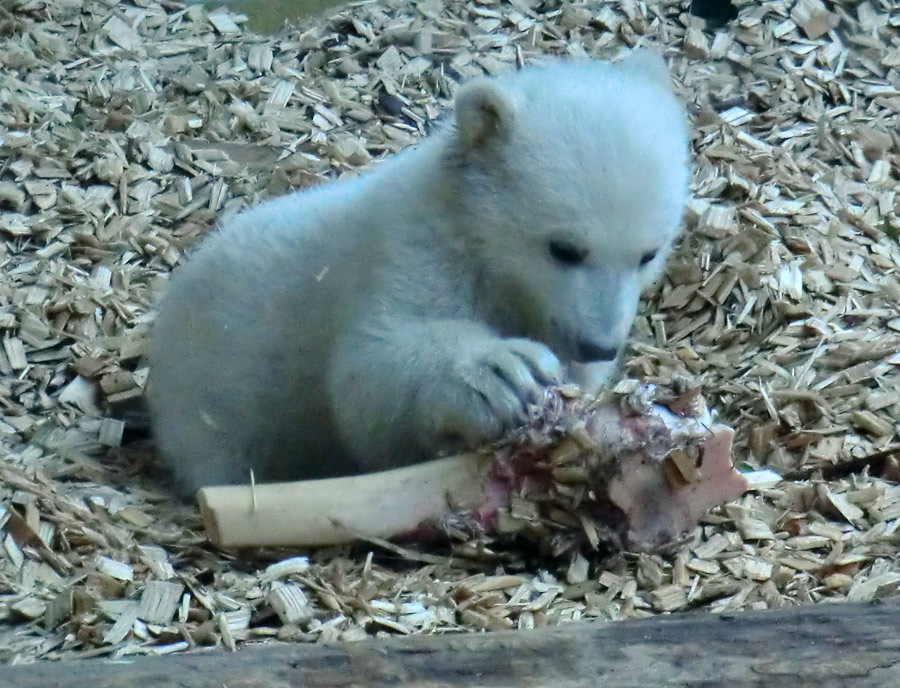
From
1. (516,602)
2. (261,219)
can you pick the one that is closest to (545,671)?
(516,602)

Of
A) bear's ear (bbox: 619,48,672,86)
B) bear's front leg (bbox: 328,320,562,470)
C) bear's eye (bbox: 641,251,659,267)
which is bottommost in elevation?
bear's front leg (bbox: 328,320,562,470)

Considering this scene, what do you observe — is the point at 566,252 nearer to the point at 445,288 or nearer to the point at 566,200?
the point at 566,200

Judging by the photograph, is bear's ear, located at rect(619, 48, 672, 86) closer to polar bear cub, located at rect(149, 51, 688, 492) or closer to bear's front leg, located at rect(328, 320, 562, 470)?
polar bear cub, located at rect(149, 51, 688, 492)

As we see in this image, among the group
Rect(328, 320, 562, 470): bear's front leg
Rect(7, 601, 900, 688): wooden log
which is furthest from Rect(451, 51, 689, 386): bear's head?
Rect(7, 601, 900, 688): wooden log

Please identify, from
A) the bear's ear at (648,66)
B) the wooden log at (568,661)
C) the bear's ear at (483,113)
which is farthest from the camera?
the bear's ear at (648,66)

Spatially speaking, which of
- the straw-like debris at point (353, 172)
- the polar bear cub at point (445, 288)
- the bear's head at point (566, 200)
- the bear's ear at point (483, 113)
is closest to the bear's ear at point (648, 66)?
the polar bear cub at point (445, 288)

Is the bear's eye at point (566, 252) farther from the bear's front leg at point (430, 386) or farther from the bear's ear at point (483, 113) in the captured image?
the bear's ear at point (483, 113)
